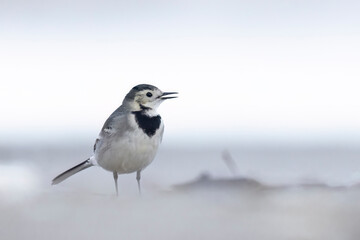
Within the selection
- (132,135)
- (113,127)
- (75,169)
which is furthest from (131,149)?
(75,169)

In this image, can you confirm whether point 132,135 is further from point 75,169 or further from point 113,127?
point 75,169

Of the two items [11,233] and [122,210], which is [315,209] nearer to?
[122,210]

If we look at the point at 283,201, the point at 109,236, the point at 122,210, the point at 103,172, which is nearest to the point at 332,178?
the point at 283,201

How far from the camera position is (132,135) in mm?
6547

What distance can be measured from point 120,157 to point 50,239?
282cm

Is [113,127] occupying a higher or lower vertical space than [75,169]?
higher

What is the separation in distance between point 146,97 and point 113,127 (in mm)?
377

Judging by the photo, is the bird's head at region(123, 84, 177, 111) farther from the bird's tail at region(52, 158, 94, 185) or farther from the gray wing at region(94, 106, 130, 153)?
the bird's tail at region(52, 158, 94, 185)

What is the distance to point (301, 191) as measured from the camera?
4578 millimetres

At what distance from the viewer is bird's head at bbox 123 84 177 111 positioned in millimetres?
6926

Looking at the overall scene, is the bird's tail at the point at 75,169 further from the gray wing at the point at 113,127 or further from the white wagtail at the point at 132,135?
the gray wing at the point at 113,127

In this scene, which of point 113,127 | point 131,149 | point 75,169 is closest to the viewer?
point 131,149

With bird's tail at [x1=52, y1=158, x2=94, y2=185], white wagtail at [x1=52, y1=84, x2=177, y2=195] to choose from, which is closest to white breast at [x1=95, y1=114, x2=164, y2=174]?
white wagtail at [x1=52, y1=84, x2=177, y2=195]

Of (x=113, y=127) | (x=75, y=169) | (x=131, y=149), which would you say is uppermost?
(x=113, y=127)
